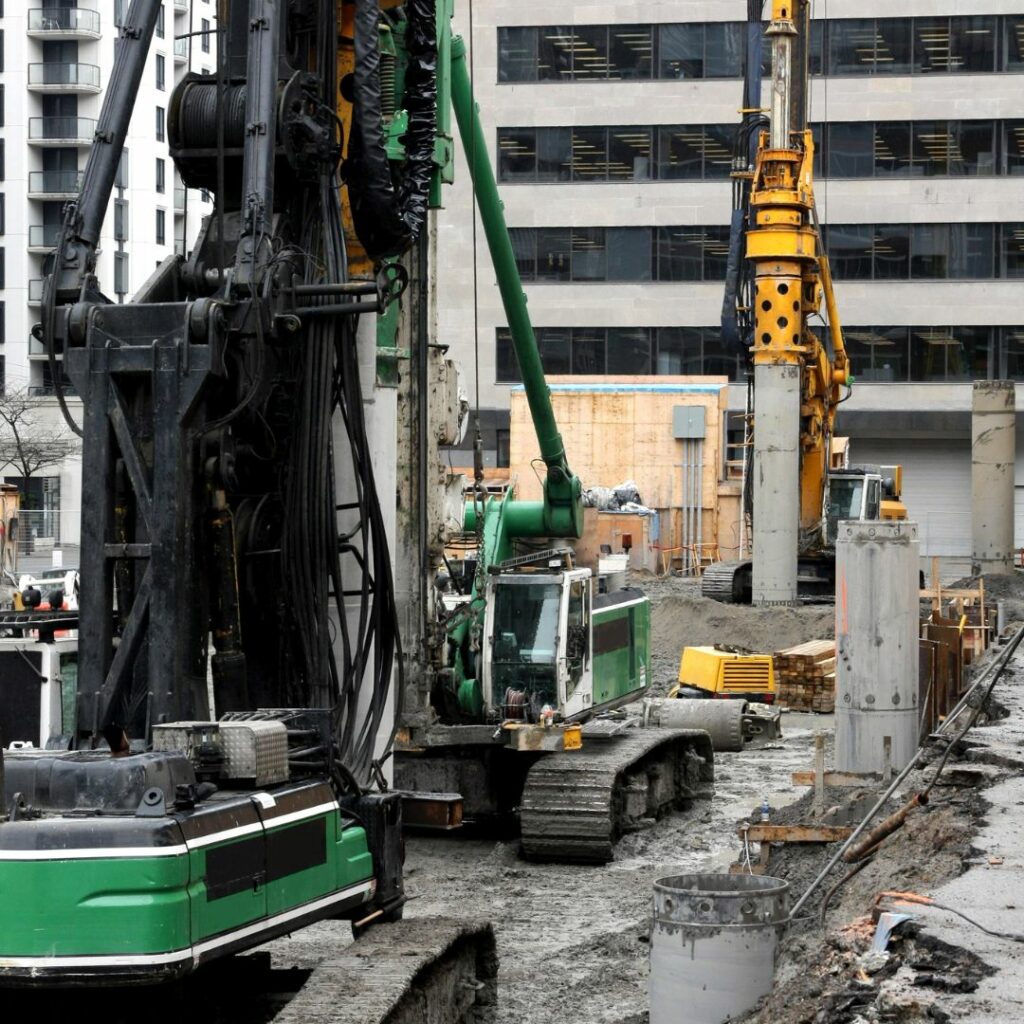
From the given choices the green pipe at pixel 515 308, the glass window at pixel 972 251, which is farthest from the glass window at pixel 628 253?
the green pipe at pixel 515 308

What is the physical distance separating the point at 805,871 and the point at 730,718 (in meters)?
10.5

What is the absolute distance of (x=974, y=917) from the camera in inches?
329

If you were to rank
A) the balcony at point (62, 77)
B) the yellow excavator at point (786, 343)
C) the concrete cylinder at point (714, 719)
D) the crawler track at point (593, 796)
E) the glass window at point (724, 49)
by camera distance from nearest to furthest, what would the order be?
the crawler track at point (593, 796) → the concrete cylinder at point (714, 719) → the yellow excavator at point (786, 343) → the glass window at point (724, 49) → the balcony at point (62, 77)

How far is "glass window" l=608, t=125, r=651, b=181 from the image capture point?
201ft

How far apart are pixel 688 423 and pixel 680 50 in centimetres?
1612

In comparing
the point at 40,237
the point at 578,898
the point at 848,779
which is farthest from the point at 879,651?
the point at 40,237

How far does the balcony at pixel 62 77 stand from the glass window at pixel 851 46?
33.1 meters

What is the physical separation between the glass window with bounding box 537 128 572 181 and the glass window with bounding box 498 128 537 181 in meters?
0.20

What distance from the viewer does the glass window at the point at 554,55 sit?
61125mm

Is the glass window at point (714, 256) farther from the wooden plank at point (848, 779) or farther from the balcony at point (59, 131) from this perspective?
the wooden plank at point (848, 779)

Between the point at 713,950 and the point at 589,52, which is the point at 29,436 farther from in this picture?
the point at 713,950

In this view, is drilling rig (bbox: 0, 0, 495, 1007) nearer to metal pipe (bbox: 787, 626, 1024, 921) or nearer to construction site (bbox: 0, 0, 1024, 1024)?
construction site (bbox: 0, 0, 1024, 1024)

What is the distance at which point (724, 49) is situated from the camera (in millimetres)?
60500

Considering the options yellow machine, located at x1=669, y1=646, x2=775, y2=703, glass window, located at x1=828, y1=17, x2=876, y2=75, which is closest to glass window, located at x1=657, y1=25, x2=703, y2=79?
glass window, located at x1=828, y1=17, x2=876, y2=75
